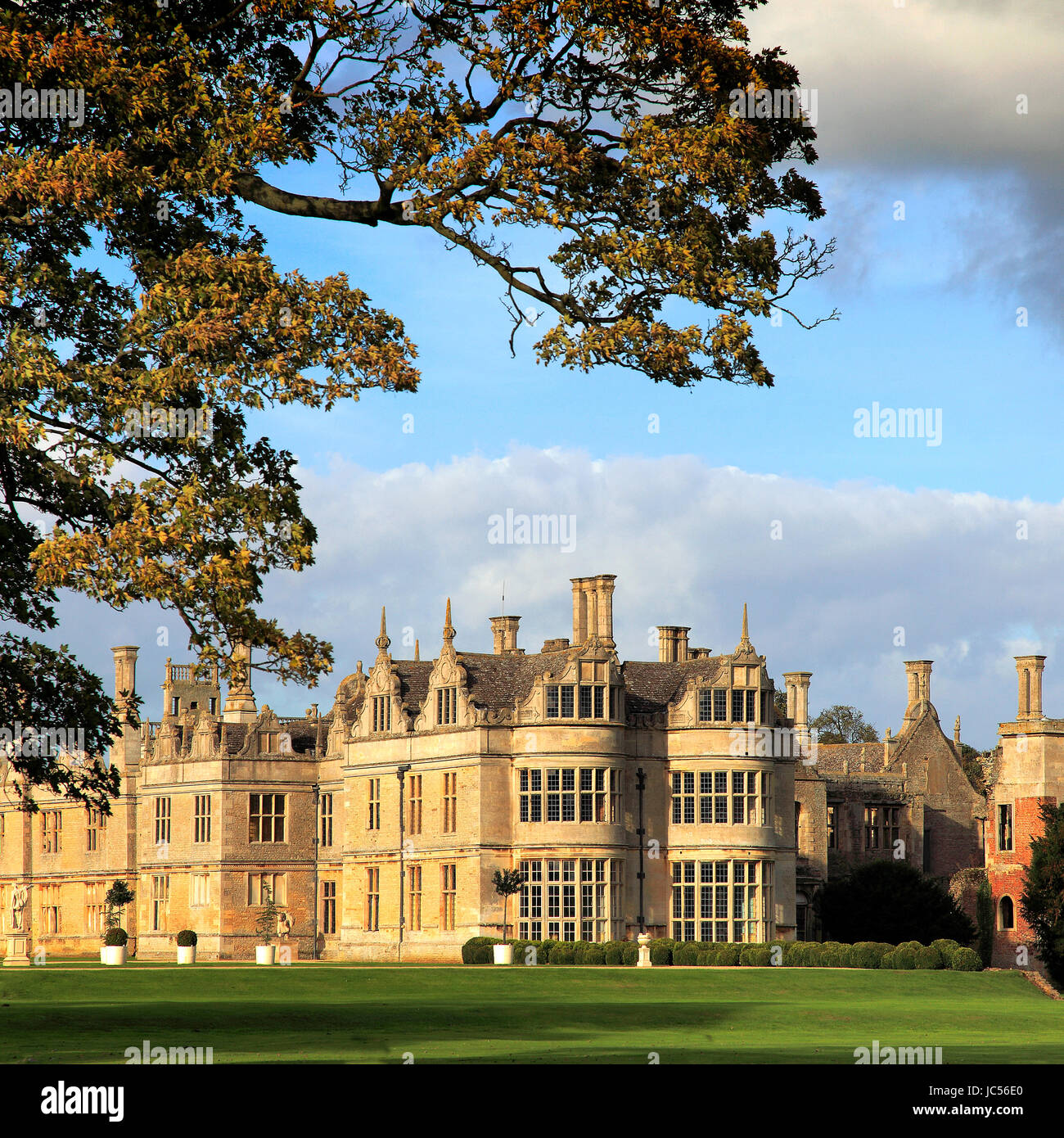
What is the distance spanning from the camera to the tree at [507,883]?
55219 millimetres

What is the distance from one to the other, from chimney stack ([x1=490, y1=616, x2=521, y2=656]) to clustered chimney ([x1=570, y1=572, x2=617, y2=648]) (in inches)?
149

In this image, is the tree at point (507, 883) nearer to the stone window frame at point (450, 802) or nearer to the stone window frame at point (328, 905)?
the stone window frame at point (450, 802)

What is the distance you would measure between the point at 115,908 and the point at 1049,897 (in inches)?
1462

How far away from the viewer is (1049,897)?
171 ft

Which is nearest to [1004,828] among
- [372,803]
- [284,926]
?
[372,803]

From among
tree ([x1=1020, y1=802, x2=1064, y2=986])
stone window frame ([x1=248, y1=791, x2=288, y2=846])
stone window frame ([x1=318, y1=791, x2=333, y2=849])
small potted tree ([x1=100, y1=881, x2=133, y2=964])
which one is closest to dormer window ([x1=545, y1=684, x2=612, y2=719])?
stone window frame ([x1=318, y1=791, x2=333, y2=849])

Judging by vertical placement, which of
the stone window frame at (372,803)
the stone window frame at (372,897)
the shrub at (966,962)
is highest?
the stone window frame at (372,803)

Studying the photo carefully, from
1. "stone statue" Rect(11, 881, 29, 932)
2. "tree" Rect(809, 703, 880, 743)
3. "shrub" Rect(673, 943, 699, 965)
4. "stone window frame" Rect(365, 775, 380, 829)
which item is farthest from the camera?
"tree" Rect(809, 703, 880, 743)

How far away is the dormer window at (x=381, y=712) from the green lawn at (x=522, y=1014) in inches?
507

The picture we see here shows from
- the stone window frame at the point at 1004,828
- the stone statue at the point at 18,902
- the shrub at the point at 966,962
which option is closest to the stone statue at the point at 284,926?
the stone statue at the point at 18,902

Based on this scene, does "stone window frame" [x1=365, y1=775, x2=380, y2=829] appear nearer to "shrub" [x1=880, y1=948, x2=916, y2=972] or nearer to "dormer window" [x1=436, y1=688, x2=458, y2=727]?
"dormer window" [x1=436, y1=688, x2=458, y2=727]

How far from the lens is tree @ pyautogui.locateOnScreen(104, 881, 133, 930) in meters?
65.3
